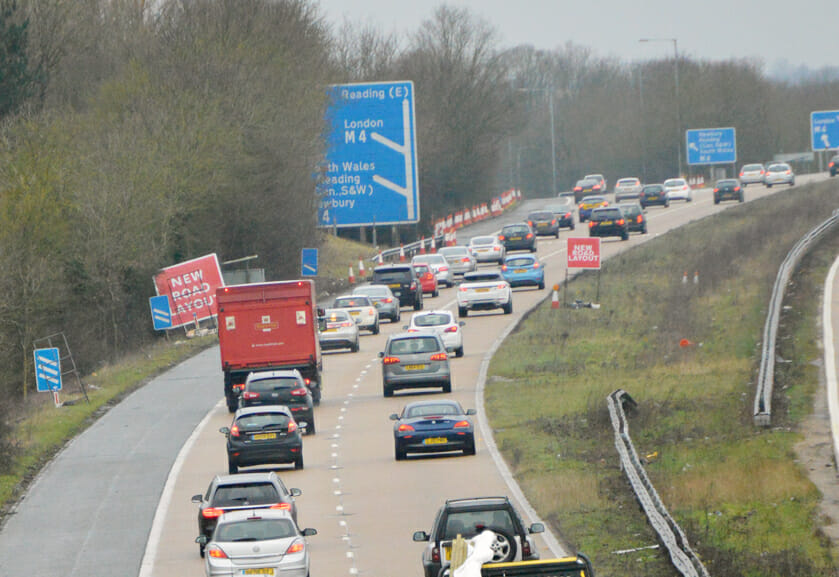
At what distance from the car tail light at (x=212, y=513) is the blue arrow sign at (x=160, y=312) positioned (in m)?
30.7

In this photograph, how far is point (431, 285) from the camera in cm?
6138

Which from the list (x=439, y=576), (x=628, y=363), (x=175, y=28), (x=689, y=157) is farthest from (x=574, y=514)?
(x=689, y=157)

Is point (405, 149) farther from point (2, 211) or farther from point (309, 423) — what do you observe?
point (309, 423)

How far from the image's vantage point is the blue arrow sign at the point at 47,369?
38688mm

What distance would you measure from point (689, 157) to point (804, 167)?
2416cm

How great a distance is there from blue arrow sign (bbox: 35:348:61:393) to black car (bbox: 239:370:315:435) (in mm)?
8330

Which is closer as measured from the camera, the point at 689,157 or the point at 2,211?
the point at 2,211

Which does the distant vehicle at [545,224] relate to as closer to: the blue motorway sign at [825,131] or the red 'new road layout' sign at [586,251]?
the blue motorway sign at [825,131]

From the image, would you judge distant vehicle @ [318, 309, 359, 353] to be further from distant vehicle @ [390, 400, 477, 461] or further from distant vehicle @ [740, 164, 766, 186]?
distant vehicle @ [740, 164, 766, 186]

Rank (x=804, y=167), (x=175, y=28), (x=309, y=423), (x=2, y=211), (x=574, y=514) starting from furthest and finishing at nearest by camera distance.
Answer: (x=804, y=167) → (x=175, y=28) → (x=2, y=211) → (x=309, y=423) → (x=574, y=514)

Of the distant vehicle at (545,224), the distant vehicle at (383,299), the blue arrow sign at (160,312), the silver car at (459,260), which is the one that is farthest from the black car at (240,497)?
the distant vehicle at (545,224)

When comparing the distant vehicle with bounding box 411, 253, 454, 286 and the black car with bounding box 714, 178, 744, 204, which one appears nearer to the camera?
the distant vehicle with bounding box 411, 253, 454, 286

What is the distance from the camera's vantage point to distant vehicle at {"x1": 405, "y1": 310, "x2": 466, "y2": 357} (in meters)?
42.8

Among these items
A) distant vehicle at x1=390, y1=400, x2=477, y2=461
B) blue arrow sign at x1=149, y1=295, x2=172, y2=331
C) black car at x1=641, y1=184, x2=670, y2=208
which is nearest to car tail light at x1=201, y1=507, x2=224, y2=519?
distant vehicle at x1=390, y1=400, x2=477, y2=461
